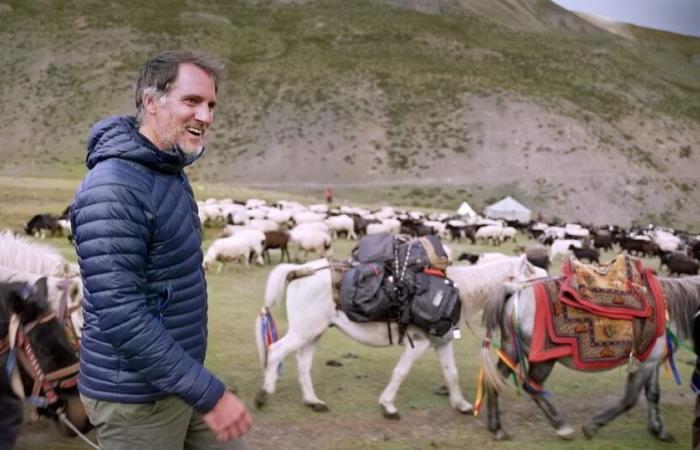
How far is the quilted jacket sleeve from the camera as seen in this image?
1.90m

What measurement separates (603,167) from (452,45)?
25.8 m

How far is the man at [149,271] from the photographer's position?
191 centimetres

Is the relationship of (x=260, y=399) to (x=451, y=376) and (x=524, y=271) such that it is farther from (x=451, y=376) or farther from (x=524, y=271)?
(x=524, y=271)

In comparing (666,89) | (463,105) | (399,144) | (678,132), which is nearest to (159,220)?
(399,144)

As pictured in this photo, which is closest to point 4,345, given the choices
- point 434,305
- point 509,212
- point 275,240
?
point 434,305

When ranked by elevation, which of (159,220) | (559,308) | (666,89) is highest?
(666,89)

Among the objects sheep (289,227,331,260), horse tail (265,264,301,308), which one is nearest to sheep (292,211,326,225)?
sheep (289,227,331,260)

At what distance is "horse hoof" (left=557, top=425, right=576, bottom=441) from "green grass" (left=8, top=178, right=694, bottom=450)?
6 cm

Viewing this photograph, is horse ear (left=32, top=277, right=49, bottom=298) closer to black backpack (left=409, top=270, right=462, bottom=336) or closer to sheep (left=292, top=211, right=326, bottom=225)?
black backpack (left=409, top=270, right=462, bottom=336)

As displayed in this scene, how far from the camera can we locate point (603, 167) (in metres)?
50.2

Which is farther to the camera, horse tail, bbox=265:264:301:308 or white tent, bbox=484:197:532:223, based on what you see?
white tent, bbox=484:197:532:223

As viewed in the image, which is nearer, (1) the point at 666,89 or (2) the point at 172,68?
(2) the point at 172,68

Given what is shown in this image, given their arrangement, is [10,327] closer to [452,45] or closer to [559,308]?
[559,308]

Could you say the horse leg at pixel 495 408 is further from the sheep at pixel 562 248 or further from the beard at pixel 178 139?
the sheep at pixel 562 248
